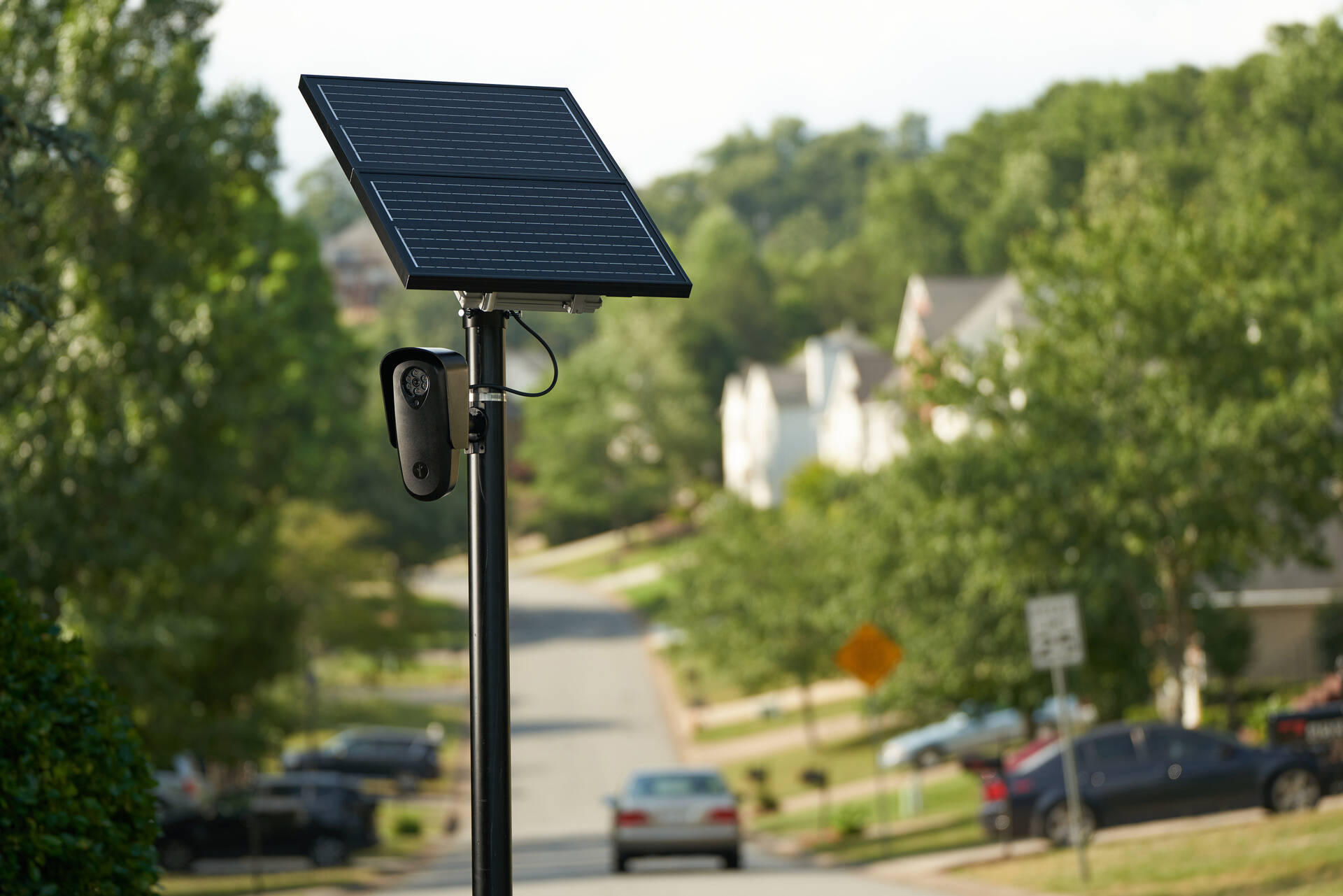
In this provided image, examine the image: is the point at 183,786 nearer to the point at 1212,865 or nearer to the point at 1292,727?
the point at 1292,727

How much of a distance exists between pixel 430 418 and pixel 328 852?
927 inches

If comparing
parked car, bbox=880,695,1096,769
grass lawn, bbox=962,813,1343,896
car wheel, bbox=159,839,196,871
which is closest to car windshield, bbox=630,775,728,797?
grass lawn, bbox=962,813,1343,896

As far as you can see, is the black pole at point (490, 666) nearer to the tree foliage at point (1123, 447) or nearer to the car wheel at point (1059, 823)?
the car wheel at point (1059, 823)

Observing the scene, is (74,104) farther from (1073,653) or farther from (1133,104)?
A: (1133,104)

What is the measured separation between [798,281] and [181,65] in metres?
115

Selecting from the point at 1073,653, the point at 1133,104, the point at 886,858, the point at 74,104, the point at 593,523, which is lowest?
the point at 886,858

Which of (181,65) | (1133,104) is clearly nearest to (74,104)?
(181,65)

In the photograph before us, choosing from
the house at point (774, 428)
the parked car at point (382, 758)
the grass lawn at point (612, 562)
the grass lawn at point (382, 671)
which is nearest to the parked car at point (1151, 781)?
the parked car at point (382, 758)

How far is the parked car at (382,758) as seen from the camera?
1743 inches

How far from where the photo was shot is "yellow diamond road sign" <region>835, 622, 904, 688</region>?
2436cm

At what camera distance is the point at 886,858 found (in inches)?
989

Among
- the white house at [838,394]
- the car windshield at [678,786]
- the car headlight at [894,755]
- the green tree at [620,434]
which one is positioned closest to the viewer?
the car windshield at [678,786]

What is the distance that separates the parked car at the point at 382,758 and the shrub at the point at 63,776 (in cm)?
3693

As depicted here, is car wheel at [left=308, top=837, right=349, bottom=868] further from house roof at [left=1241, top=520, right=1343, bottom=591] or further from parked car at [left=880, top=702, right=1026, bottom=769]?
house roof at [left=1241, top=520, right=1343, bottom=591]
